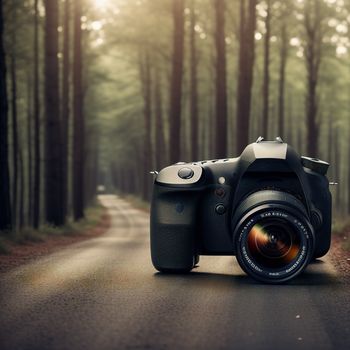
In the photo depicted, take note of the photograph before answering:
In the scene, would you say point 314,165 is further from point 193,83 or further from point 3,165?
point 193,83

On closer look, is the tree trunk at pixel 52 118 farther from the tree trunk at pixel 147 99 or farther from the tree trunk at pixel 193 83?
the tree trunk at pixel 147 99

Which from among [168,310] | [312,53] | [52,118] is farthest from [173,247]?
[312,53]

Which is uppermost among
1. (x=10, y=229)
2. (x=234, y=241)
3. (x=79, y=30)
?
(x=79, y=30)

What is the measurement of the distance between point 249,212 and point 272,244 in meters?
0.40

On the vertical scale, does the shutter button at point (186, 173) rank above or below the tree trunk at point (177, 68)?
below

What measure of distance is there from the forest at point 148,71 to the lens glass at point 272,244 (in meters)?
5.49

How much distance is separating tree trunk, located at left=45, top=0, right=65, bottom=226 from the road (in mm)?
12811

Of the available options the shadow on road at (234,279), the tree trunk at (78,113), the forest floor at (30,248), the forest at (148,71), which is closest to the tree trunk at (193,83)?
the forest at (148,71)

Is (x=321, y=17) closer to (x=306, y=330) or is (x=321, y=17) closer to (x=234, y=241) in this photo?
(x=234, y=241)

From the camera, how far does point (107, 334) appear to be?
4.80 m

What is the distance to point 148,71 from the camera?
42.0 m

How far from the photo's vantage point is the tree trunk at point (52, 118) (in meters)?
20.5

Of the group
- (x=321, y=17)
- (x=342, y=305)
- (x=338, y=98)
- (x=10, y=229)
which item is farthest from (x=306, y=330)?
(x=338, y=98)

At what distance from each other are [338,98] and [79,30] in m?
26.4
